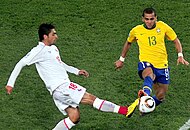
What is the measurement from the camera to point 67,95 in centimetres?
966

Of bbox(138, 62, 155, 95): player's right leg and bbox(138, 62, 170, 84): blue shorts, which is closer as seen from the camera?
bbox(138, 62, 155, 95): player's right leg

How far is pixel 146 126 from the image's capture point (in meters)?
10.7

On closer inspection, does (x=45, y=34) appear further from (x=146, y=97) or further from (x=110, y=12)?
(x=110, y=12)

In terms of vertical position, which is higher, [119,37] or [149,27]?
[149,27]

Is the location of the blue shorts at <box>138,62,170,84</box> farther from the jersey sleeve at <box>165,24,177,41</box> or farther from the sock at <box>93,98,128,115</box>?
the sock at <box>93,98,128,115</box>

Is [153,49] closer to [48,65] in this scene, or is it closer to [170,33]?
[170,33]

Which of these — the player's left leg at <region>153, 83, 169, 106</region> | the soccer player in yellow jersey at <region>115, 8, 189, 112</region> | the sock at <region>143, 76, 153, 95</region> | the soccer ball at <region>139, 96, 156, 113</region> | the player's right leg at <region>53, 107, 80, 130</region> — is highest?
the soccer player in yellow jersey at <region>115, 8, 189, 112</region>

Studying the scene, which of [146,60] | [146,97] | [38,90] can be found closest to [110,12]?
[38,90]

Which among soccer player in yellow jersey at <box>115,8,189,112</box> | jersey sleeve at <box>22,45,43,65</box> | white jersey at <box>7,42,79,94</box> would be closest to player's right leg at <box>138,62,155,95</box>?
soccer player in yellow jersey at <box>115,8,189,112</box>

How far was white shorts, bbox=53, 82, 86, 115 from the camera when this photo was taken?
31.7 feet

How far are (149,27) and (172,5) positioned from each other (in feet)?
16.2

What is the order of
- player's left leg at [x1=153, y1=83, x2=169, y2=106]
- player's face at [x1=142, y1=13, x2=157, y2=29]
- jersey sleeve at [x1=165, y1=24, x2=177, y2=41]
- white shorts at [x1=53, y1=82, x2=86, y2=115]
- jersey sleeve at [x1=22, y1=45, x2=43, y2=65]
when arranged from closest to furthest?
1. jersey sleeve at [x1=22, y1=45, x2=43, y2=65]
2. white shorts at [x1=53, y1=82, x2=86, y2=115]
3. player's face at [x1=142, y1=13, x2=157, y2=29]
4. jersey sleeve at [x1=165, y1=24, x2=177, y2=41]
5. player's left leg at [x1=153, y1=83, x2=169, y2=106]

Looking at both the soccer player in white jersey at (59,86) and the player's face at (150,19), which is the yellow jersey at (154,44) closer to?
→ the player's face at (150,19)

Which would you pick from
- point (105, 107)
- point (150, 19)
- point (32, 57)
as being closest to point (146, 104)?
point (105, 107)
